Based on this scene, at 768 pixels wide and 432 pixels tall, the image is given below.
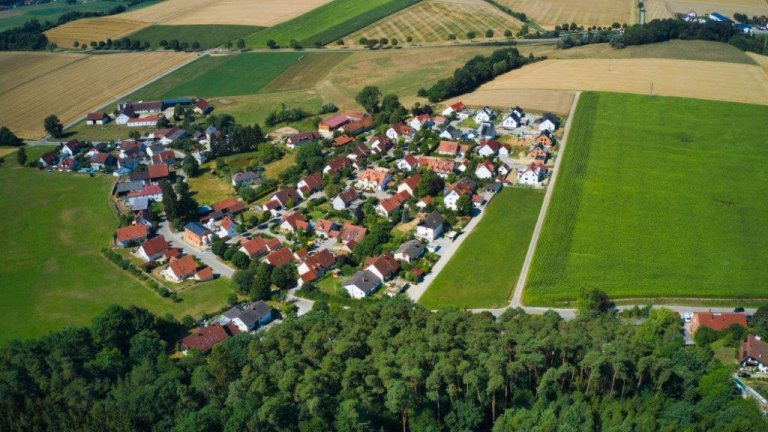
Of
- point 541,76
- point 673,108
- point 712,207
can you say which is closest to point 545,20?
point 541,76

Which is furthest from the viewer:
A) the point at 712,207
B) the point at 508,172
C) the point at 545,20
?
the point at 545,20

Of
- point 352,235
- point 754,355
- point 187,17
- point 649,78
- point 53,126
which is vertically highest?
point 187,17

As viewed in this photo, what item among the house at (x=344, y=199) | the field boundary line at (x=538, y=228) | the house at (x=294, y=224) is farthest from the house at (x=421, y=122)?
the house at (x=294, y=224)

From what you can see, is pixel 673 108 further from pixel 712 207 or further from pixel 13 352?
pixel 13 352

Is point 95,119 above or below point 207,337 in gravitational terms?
above

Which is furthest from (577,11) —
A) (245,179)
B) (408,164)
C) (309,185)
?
(245,179)

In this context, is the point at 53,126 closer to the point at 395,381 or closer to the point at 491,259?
the point at 491,259
